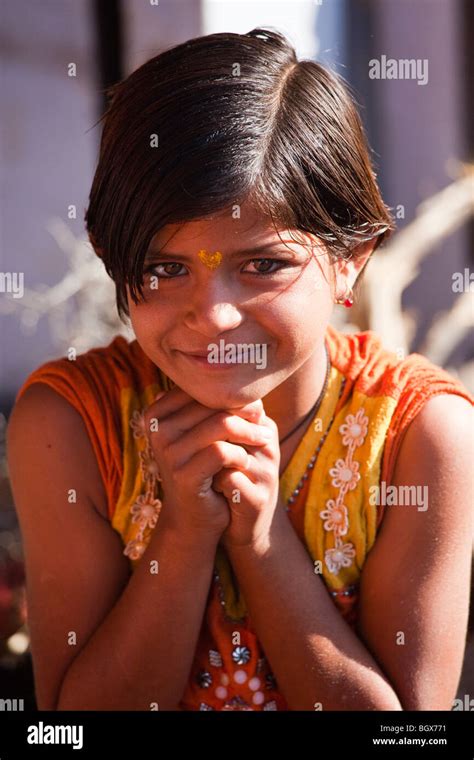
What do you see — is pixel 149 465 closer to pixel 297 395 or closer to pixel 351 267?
pixel 297 395

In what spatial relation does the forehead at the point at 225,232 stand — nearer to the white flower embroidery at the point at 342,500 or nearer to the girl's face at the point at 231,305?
the girl's face at the point at 231,305

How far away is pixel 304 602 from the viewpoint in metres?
1.53

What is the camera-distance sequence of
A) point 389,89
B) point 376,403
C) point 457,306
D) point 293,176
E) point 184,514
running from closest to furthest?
point 293,176 < point 184,514 < point 376,403 < point 457,306 < point 389,89

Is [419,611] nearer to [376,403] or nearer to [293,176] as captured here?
[376,403]

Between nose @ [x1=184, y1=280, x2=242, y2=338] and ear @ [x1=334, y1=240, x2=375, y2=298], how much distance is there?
9.1 inches

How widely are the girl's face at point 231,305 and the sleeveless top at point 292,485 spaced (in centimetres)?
21

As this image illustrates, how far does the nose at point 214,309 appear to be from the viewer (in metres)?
1.35

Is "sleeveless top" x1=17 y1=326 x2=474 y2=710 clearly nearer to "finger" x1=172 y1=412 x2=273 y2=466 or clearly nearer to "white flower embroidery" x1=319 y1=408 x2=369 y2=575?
"white flower embroidery" x1=319 y1=408 x2=369 y2=575

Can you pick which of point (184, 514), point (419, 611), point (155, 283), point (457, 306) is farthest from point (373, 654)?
point (457, 306)

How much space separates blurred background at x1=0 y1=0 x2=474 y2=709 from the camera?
2.64 meters

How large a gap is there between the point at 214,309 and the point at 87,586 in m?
0.56

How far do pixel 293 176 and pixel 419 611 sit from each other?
72 cm

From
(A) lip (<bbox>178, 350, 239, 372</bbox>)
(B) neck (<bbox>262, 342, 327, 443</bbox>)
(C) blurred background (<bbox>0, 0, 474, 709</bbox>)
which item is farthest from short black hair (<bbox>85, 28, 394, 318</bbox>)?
(C) blurred background (<bbox>0, 0, 474, 709</bbox>)

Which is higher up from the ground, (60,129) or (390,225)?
(60,129)
